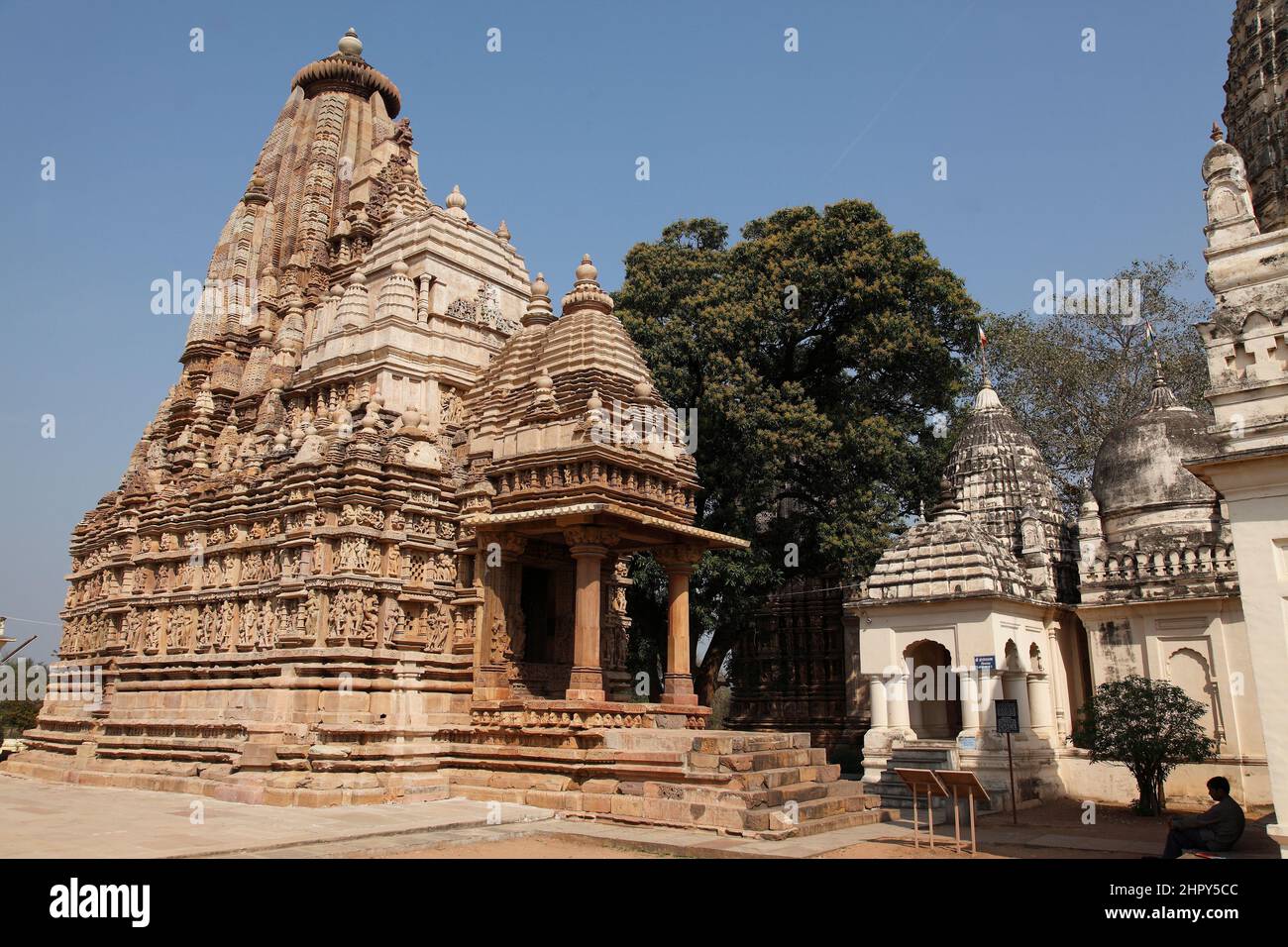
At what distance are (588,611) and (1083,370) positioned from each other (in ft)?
82.9

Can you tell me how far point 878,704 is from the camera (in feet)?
62.7

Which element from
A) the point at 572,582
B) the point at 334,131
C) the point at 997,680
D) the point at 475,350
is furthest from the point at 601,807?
the point at 334,131

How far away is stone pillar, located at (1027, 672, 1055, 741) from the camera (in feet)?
64.4

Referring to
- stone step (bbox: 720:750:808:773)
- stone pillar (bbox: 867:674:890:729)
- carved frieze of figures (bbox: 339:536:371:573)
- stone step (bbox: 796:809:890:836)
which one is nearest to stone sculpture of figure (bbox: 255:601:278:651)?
carved frieze of figures (bbox: 339:536:371:573)

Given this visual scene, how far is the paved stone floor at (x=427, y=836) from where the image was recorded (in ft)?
34.3

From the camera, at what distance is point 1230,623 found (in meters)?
19.5

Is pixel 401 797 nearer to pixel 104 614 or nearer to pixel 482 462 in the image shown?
pixel 482 462

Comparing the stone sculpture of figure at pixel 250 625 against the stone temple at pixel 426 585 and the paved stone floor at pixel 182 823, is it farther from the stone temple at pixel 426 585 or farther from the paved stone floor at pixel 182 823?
the paved stone floor at pixel 182 823

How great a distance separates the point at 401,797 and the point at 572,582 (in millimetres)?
5356

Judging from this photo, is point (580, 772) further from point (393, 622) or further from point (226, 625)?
point (226, 625)

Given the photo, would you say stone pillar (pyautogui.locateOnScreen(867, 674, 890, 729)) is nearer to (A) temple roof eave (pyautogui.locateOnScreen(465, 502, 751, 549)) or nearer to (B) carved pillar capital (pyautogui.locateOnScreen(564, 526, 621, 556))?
(A) temple roof eave (pyautogui.locateOnScreen(465, 502, 751, 549))

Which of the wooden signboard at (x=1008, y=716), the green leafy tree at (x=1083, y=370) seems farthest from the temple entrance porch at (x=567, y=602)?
the green leafy tree at (x=1083, y=370)

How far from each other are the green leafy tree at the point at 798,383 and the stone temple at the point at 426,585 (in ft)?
19.3

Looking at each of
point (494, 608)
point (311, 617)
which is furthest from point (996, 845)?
point (311, 617)
